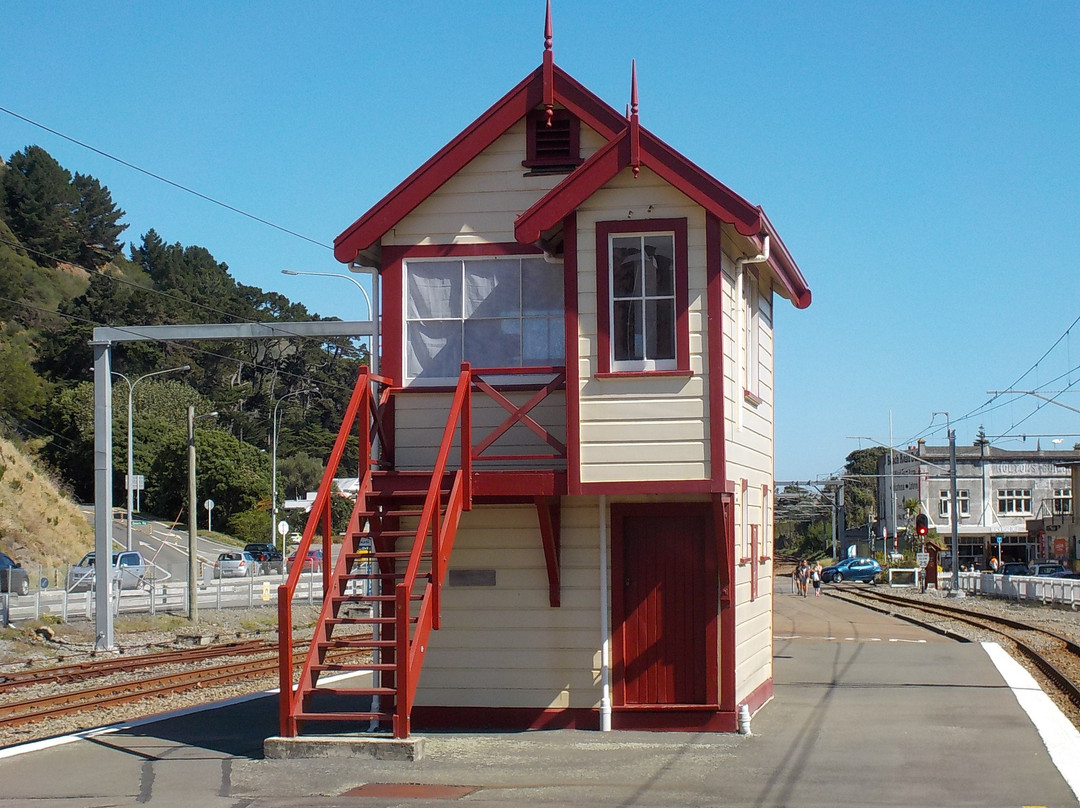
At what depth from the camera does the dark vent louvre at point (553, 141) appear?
41.2ft

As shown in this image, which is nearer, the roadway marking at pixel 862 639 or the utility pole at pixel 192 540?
the roadway marking at pixel 862 639

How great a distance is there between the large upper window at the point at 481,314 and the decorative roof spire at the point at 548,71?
1523 millimetres

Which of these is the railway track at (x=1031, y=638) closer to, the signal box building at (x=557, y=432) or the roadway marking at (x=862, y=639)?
the roadway marking at (x=862, y=639)

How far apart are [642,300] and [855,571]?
211ft

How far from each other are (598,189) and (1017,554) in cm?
9659

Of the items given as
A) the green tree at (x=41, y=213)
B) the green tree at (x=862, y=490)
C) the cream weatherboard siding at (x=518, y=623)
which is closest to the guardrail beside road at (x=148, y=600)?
the cream weatherboard siding at (x=518, y=623)

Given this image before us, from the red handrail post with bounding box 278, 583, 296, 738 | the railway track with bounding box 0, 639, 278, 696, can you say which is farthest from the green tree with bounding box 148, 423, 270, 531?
the red handrail post with bounding box 278, 583, 296, 738

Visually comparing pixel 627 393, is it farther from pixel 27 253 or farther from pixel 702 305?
pixel 27 253

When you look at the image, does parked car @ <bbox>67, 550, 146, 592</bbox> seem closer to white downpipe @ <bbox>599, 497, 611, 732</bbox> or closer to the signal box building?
the signal box building

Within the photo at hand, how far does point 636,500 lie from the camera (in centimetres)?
1191

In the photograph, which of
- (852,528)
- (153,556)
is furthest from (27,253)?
(852,528)

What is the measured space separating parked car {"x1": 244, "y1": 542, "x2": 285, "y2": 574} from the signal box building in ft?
137

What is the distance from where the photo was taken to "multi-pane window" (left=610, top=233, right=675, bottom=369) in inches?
451

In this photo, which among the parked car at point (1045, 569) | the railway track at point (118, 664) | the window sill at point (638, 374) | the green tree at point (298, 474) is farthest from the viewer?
the green tree at point (298, 474)
